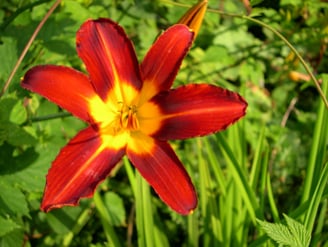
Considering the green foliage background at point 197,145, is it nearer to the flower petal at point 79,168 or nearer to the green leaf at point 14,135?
the green leaf at point 14,135

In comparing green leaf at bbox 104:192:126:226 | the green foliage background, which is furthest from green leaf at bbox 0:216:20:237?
green leaf at bbox 104:192:126:226

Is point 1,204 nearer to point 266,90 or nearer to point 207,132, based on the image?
point 207,132

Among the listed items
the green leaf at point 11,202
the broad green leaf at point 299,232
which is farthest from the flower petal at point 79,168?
the broad green leaf at point 299,232

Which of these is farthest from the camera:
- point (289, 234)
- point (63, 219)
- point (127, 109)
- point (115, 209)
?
point (115, 209)

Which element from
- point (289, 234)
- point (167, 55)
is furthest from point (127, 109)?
point (289, 234)

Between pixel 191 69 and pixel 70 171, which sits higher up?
pixel 191 69

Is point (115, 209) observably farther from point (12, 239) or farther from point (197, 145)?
point (12, 239)

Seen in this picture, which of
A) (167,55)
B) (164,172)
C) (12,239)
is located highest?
(167,55)

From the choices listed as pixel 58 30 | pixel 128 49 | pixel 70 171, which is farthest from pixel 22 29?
pixel 70 171
